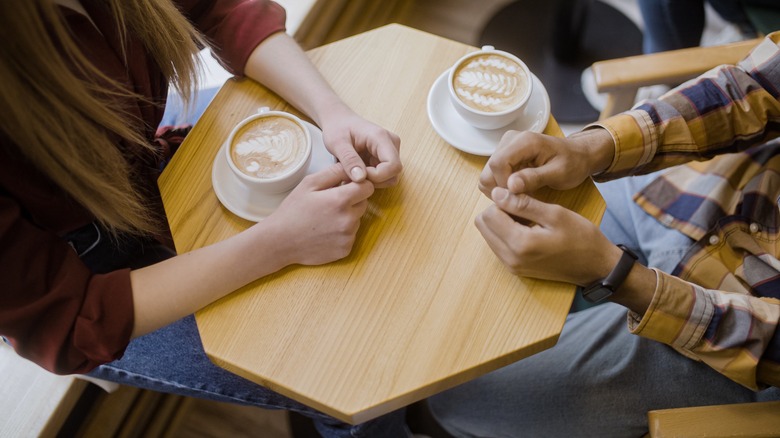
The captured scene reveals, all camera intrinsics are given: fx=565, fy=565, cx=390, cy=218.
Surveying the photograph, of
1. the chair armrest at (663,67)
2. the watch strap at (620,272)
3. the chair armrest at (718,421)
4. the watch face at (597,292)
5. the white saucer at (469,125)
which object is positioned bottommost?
the chair armrest at (718,421)

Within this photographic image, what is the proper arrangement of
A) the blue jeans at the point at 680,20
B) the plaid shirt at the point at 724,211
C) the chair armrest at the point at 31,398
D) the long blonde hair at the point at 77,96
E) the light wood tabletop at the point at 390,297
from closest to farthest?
the long blonde hair at the point at 77,96 → the light wood tabletop at the point at 390,297 → the plaid shirt at the point at 724,211 → the chair armrest at the point at 31,398 → the blue jeans at the point at 680,20

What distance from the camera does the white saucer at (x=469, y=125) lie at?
908 millimetres

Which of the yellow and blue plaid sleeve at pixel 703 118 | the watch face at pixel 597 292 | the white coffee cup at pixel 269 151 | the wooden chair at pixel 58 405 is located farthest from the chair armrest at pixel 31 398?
the yellow and blue plaid sleeve at pixel 703 118

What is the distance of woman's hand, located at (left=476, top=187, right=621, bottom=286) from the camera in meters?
0.78

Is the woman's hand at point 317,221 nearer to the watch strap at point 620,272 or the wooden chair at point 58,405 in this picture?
the watch strap at point 620,272

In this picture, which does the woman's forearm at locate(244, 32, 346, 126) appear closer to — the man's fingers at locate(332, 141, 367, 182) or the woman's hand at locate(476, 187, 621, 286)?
the man's fingers at locate(332, 141, 367, 182)

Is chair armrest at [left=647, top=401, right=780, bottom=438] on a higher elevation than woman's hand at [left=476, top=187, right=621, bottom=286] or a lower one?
lower

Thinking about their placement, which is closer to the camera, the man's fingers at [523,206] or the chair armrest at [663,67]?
the man's fingers at [523,206]

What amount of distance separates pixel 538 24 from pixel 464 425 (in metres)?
1.52

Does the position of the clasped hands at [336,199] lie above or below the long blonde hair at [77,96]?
below

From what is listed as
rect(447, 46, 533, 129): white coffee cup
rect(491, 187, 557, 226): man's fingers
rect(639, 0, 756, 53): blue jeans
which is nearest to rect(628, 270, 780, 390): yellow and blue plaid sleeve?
rect(491, 187, 557, 226): man's fingers

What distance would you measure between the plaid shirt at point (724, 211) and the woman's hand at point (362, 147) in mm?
385

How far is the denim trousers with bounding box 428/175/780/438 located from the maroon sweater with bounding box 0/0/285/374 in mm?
670

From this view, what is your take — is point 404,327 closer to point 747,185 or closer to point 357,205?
point 357,205
